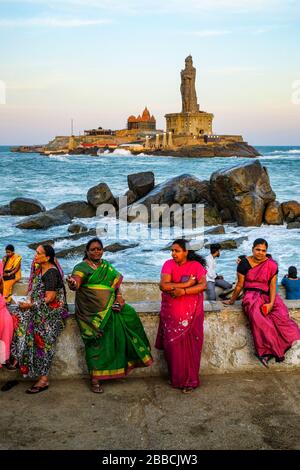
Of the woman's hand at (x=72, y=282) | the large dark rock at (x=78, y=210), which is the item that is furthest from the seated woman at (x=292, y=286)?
the large dark rock at (x=78, y=210)

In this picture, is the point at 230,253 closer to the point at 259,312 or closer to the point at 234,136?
the point at 259,312

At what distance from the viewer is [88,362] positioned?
161 inches

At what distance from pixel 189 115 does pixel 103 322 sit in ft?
353

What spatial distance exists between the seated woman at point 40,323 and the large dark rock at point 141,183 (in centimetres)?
1804

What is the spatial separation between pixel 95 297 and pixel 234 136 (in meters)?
112

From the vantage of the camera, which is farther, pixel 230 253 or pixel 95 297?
pixel 230 253

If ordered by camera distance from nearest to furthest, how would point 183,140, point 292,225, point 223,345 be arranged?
point 223,345 → point 292,225 → point 183,140

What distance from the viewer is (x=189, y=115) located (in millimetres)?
107812

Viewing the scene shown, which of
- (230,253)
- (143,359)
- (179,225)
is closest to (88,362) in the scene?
(143,359)

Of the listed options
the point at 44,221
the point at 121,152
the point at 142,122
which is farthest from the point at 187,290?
→ the point at 142,122

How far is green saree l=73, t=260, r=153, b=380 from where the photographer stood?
4.01 metres

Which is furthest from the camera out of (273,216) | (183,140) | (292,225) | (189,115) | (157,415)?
(189,115)

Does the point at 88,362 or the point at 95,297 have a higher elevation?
the point at 95,297

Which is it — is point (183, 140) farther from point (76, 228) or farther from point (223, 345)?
point (223, 345)
